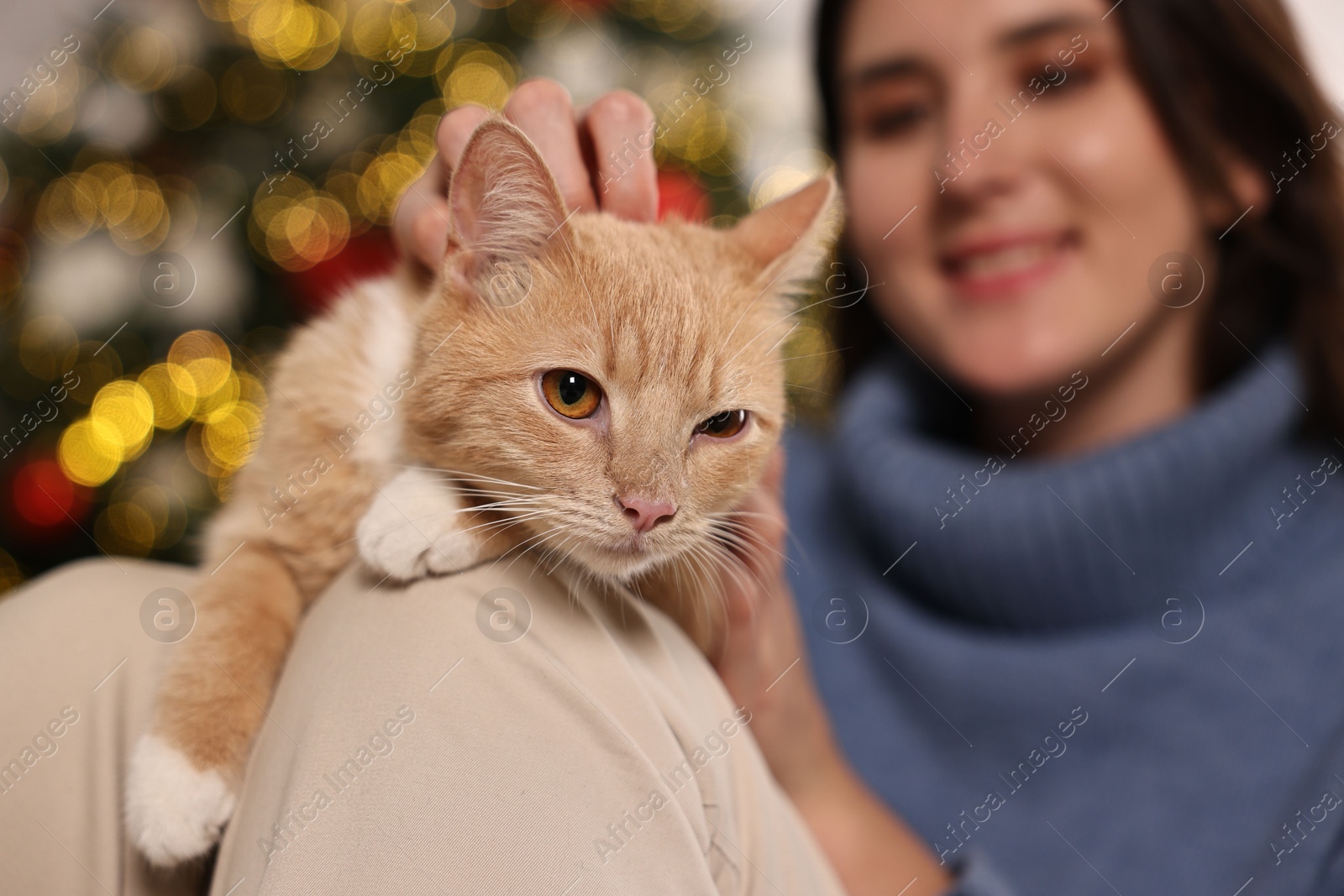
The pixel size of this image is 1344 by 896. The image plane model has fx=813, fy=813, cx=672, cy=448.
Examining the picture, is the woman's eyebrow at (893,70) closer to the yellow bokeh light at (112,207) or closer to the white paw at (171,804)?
the white paw at (171,804)

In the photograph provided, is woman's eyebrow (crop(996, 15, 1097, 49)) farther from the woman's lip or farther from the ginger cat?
the ginger cat

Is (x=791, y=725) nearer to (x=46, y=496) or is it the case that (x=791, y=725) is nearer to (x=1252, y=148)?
(x=1252, y=148)

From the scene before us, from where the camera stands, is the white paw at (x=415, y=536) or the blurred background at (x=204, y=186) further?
the blurred background at (x=204, y=186)

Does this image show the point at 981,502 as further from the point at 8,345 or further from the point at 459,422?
the point at 8,345

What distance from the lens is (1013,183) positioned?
5.97 ft

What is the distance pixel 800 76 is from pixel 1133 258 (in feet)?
8.38

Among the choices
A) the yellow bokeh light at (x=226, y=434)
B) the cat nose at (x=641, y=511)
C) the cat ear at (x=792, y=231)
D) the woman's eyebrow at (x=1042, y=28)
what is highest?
the woman's eyebrow at (x=1042, y=28)

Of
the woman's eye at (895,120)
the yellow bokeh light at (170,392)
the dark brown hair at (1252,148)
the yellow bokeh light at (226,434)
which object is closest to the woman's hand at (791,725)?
the woman's eye at (895,120)

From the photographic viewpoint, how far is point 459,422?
116 cm

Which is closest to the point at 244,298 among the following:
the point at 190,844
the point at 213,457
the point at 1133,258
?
the point at 213,457

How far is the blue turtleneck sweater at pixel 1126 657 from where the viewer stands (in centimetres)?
174

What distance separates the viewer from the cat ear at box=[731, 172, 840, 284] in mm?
1414

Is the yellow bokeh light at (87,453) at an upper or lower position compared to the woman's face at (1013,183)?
lower

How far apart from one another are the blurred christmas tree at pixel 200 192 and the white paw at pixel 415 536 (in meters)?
1.55
